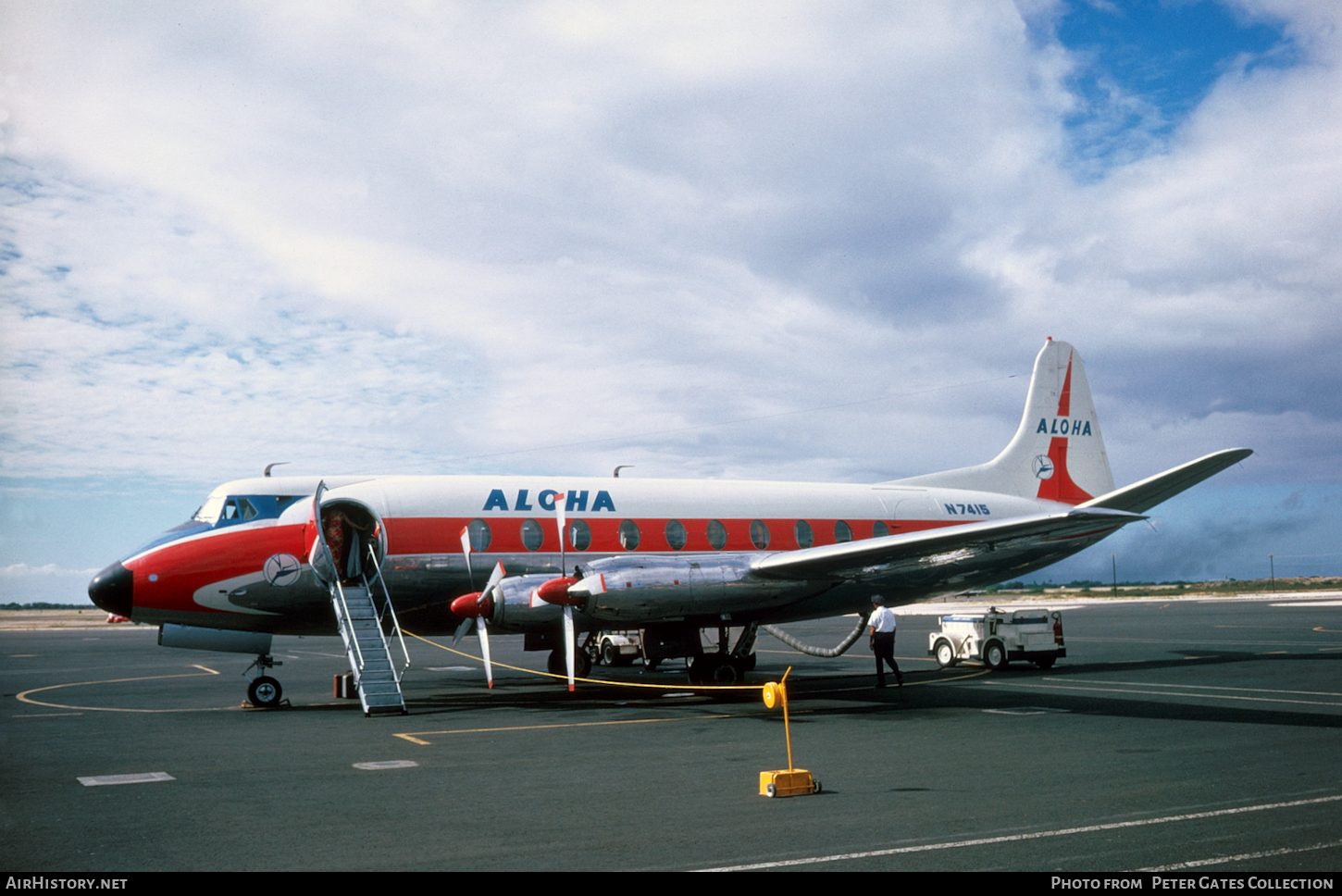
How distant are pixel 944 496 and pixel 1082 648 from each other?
831cm

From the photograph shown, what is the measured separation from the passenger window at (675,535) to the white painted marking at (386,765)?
8988 mm

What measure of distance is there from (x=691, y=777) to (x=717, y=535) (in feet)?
33.2

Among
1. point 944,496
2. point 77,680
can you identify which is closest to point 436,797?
point 944,496

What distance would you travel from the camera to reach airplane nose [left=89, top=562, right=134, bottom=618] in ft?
54.6

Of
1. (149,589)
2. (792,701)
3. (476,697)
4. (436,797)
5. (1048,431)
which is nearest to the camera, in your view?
(436,797)

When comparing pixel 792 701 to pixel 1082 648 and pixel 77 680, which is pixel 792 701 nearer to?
pixel 1082 648

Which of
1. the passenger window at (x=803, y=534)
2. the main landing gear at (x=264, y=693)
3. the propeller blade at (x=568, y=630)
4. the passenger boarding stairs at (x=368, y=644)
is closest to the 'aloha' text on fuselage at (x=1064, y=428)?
the passenger window at (x=803, y=534)

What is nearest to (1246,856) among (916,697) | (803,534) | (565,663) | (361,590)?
(916,697)

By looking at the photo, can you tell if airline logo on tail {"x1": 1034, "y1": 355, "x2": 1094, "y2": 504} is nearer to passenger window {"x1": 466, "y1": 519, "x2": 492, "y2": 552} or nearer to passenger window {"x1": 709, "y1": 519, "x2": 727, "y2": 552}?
passenger window {"x1": 709, "y1": 519, "x2": 727, "y2": 552}

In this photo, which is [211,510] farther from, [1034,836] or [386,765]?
[1034,836]

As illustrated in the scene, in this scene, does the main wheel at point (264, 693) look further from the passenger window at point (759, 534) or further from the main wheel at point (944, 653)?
the main wheel at point (944, 653)

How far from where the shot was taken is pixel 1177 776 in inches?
395

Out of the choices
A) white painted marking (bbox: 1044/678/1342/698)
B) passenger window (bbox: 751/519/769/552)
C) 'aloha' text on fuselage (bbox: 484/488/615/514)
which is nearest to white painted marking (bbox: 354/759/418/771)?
'aloha' text on fuselage (bbox: 484/488/615/514)

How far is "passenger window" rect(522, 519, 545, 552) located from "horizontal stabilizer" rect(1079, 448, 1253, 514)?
10.1 metres
